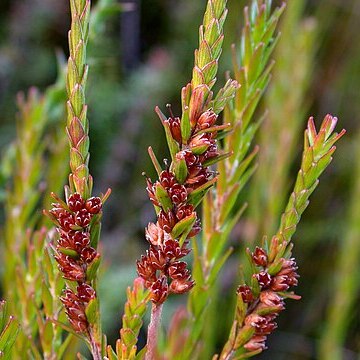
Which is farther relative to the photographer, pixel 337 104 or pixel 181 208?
pixel 337 104

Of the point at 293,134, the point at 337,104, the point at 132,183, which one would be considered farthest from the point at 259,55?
the point at 337,104

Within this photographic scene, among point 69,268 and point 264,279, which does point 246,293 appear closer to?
point 264,279

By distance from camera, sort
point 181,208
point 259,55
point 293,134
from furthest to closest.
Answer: point 293,134 → point 259,55 → point 181,208

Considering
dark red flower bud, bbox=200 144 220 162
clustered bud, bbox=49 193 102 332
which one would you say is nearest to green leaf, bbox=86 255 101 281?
clustered bud, bbox=49 193 102 332

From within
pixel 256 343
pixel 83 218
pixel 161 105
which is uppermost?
pixel 83 218

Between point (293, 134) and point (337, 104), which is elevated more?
point (293, 134)

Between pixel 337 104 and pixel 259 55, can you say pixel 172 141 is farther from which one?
pixel 337 104

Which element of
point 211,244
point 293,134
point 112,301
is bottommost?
point 112,301

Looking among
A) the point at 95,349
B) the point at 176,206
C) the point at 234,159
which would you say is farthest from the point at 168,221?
the point at 234,159

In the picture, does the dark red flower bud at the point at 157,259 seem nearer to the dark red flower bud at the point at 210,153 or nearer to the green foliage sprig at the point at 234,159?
the dark red flower bud at the point at 210,153
